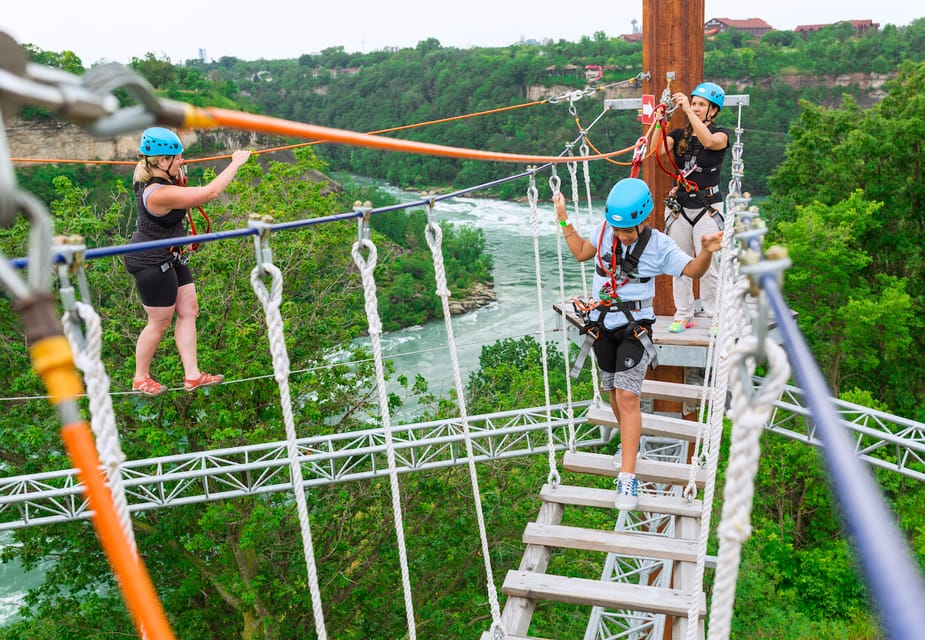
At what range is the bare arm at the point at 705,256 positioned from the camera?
248cm

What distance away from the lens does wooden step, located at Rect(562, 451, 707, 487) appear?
320 centimetres

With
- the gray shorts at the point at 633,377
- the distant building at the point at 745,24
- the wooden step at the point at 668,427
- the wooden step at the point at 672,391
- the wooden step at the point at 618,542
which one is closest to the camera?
the wooden step at the point at 618,542

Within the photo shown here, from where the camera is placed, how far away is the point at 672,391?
158 inches

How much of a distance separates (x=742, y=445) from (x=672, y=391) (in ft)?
9.75

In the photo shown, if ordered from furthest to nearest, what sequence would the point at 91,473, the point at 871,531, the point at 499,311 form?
the point at 499,311 → the point at 91,473 → the point at 871,531

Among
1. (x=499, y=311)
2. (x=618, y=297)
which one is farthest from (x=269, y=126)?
(x=499, y=311)

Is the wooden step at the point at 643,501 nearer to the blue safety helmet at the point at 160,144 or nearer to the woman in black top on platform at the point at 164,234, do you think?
the woman in black top on platform at the point at 164,234

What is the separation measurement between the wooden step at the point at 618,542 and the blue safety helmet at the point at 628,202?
1.10 m

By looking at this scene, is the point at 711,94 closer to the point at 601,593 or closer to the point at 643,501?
the point at 643,501

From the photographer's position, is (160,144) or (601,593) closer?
(601,593)

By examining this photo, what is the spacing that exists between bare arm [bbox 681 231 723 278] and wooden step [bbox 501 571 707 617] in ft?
3.43

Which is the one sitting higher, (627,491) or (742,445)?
(742,445)

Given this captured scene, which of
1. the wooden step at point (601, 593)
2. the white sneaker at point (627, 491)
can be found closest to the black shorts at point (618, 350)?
the white sneaker at point (627, 491)

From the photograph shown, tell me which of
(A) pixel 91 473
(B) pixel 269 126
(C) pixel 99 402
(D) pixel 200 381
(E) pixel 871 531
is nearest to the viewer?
(E) pixel 871 531
